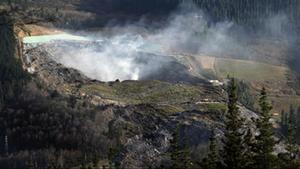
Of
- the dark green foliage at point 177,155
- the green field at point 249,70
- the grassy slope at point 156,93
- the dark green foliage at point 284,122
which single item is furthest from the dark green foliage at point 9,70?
the dark green foliage at point 177,155

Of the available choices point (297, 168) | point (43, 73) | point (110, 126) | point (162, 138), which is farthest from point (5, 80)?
point (297, 168)

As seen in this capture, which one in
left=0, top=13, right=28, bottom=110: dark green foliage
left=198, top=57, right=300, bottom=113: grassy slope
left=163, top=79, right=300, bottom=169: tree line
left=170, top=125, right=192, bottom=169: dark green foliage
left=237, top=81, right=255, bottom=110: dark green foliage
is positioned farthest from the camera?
left=198, top=57, right=300, bottom=113: grassy slope

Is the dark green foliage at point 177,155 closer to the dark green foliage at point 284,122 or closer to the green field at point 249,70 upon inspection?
the dark green foliage at point 284,122

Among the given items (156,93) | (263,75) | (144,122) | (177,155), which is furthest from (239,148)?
(263,75)

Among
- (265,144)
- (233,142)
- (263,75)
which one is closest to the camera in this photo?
(233,142)

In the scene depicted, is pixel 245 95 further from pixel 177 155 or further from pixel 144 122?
pixel 177 155

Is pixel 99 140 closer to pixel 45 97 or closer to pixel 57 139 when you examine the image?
pixel 57 139

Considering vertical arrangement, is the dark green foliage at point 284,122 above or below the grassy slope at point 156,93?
below

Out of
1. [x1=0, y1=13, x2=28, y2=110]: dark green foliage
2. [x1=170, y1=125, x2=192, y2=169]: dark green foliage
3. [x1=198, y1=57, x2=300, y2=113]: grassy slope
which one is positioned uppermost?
[x1=170, y1=125, x2=192, y2=169]: dark green foliage

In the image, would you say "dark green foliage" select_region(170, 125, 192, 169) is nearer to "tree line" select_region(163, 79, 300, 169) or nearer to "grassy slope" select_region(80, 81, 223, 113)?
"tree line" select_region(163, 79, 300, 169)

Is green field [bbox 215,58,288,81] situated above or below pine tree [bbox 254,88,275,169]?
below

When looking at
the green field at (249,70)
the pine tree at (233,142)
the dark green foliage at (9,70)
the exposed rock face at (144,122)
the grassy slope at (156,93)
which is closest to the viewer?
the pine tree at (233,142)

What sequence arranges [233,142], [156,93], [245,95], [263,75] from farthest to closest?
[263,75] → [245,95] → [156,93] → [233,142]

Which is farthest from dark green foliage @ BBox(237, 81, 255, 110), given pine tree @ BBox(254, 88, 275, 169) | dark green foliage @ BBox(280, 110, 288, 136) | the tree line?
pine tree @ BBox(254, 88, 275, 169)
